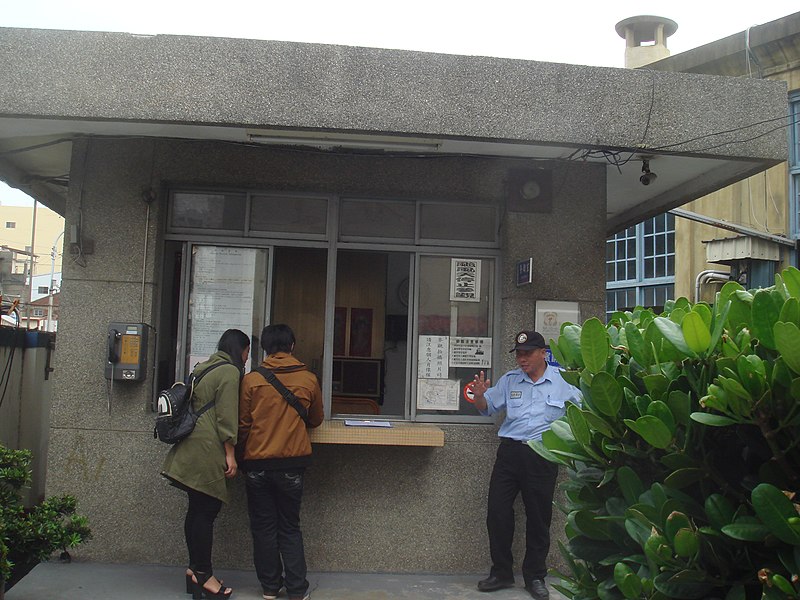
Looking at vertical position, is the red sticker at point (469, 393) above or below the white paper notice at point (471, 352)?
below

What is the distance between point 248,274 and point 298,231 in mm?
529

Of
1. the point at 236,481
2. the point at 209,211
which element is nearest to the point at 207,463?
the point at 236,481

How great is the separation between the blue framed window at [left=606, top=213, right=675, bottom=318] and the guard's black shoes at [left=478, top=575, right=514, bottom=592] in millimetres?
13796

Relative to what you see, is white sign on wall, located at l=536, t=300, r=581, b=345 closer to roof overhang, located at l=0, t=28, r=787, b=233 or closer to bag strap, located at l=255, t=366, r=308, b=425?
roof overhang, located at l=0, t=28, r=787, b=233

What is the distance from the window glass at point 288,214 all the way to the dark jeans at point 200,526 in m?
2.20

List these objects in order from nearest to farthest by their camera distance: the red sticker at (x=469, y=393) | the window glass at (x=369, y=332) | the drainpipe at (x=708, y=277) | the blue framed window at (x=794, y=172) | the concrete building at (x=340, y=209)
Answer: the concrete building at (x=340, y=209) → the red sticker at (x=469, y=393) → the window glass at (x=369, y=332) → the blue framed window at (x=794, y=172) → the drainpipe at (x=708, y=277)

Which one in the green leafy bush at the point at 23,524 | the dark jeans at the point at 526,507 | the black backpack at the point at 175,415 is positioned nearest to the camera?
the green leafy bush at the point at 23,524

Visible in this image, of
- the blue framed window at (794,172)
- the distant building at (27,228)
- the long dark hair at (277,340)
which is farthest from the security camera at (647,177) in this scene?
the distant building at (27,228)

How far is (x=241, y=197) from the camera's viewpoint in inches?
255

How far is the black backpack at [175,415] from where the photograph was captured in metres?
5.22

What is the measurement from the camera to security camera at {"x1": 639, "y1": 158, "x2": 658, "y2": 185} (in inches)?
241

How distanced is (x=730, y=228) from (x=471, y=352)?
9.16 metres

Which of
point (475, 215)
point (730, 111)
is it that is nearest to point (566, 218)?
point (475, 215)

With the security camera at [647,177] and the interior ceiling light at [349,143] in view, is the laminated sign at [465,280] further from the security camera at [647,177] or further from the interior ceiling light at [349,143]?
the security camera at [647,177]
